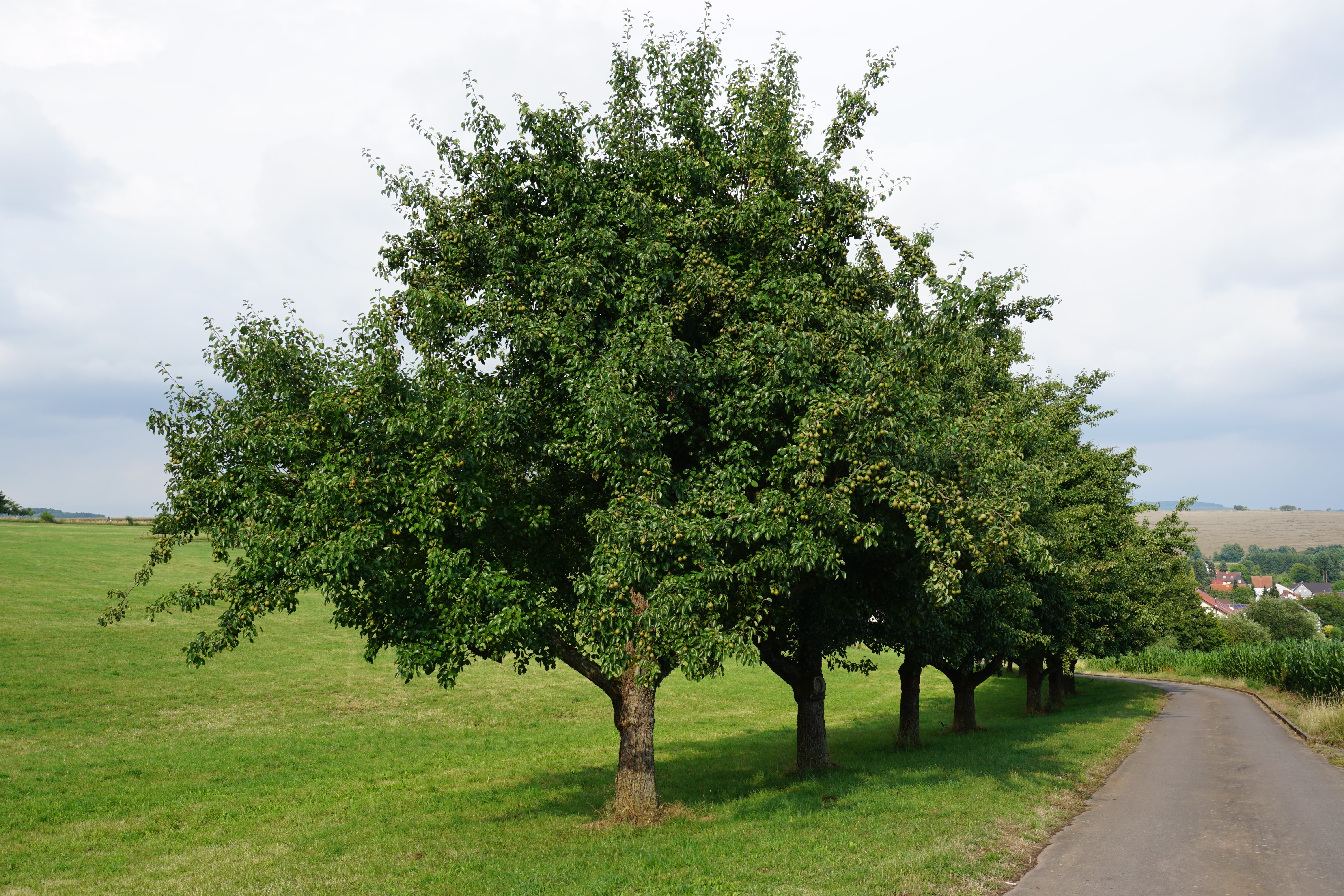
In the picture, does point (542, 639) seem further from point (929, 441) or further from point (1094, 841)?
point (1094, 841)

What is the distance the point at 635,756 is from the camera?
17078 mm

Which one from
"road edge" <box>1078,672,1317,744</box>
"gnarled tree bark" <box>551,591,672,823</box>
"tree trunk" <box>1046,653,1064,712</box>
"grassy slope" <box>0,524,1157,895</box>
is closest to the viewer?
"grassy slope" <box>0,524,1157,895</box>

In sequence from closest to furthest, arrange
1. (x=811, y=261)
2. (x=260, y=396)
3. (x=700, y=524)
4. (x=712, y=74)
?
1. (x=700, y=524)
2. (x=260, y=396)
3. (x=811, y=261)
4. (x=712, y=74)

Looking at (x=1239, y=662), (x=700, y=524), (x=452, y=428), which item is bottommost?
(x=1239, y=662)

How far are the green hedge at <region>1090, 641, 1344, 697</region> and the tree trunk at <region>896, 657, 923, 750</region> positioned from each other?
1862 centimetres

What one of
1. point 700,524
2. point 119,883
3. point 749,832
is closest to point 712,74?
point 700,524

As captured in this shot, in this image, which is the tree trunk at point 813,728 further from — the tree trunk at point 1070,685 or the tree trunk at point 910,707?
the tree trunk at point 1070,685

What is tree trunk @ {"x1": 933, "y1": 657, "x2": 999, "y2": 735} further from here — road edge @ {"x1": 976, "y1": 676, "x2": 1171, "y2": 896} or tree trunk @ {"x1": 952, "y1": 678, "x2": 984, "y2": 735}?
road edge @ {"x1": 976, "y1": 676, "x2": 1171, "y2": 896}

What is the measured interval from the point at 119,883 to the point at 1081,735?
29.8 m

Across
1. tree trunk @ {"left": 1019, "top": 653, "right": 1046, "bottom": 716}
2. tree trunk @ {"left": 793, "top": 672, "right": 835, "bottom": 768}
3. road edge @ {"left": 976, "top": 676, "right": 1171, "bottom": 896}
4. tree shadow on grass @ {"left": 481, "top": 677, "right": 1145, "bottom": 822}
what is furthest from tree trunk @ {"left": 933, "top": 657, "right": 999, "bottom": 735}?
tree trunk @ {"left": 793, "top": 672, "right": 835, "bottom": 768}

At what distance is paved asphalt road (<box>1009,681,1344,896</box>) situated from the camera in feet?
38.2

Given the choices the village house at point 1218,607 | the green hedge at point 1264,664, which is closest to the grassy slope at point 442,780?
the green hedge at point 1264,664

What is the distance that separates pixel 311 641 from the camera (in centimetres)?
5078

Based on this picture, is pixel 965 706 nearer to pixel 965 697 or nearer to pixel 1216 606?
pixel 965 697
